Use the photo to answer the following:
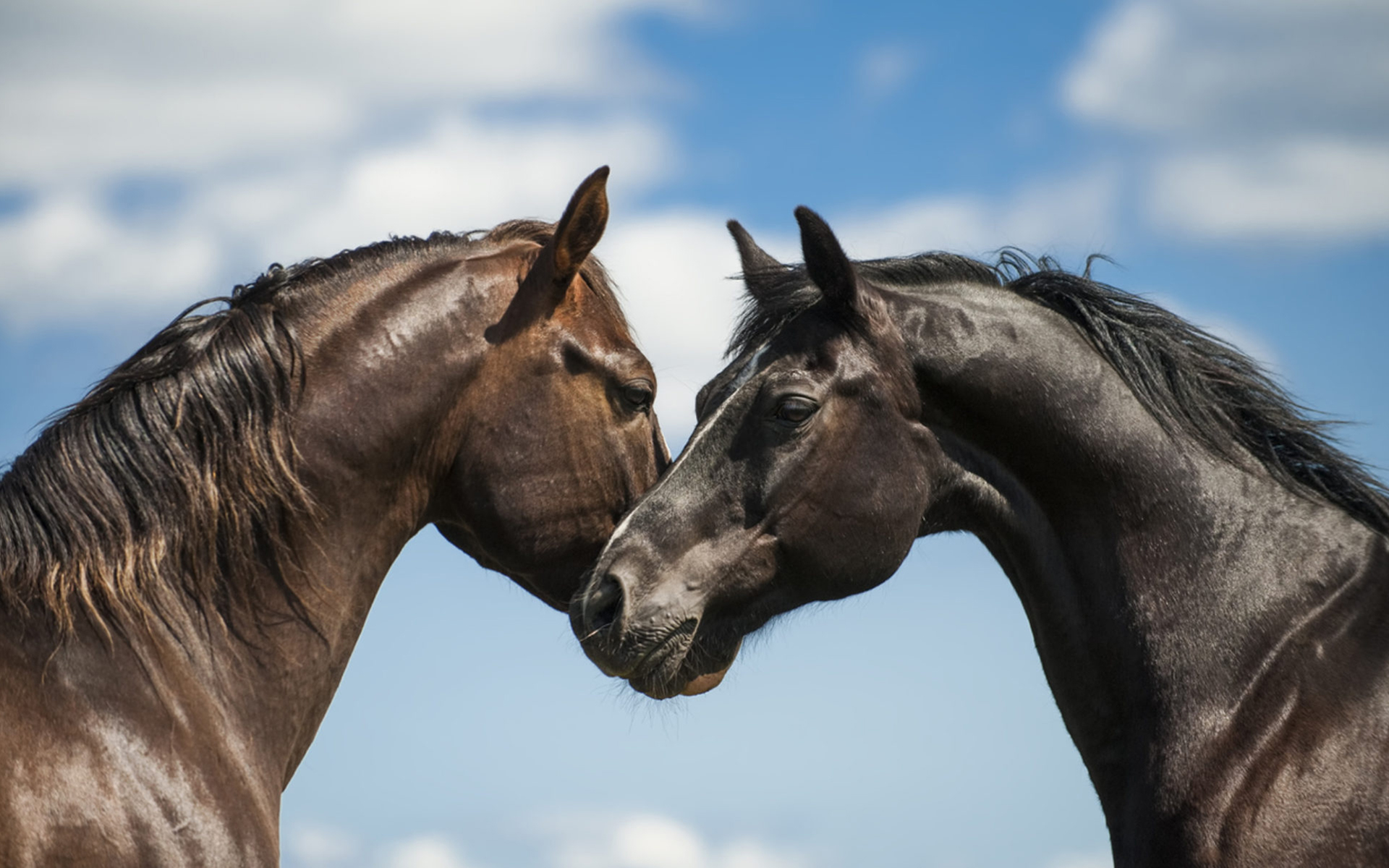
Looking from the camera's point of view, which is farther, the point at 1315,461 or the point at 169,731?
the point at 1315,461

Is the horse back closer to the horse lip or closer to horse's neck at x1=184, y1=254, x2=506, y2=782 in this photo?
Answer: horse's neck at x1=184, y1=254, x2=506, y2=782

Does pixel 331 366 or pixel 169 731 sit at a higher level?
pixel 331 366

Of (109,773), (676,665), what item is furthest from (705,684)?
(109,773)

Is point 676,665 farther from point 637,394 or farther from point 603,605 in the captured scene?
point 637,394

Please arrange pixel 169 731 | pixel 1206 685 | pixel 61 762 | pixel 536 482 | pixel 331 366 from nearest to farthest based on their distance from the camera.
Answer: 1. pixel 61 762
2. pixel 169 731
3. pixel 1206 685
4. pixel 331 366
5. pixel 536 482

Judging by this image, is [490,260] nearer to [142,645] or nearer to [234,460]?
[234,460]

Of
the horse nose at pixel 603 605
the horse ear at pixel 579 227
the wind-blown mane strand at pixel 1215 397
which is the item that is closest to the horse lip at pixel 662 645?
the horse nose at pixel 603 605

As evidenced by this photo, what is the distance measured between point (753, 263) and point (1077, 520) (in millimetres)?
1933

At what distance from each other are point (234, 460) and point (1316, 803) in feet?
12.1

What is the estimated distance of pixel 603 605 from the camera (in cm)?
490

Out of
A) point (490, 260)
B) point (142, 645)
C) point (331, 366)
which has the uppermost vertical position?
point (490, 260)

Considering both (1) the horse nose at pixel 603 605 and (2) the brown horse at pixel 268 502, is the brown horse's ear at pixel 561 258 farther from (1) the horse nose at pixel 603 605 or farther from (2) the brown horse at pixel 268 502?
(1) the horse nose at pixel 603 605

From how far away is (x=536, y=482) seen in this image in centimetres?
500

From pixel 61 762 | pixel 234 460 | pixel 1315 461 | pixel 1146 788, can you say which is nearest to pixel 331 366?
pixel 234 460
